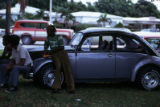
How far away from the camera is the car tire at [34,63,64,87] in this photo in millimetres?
7262

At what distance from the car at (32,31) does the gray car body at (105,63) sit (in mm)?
14701

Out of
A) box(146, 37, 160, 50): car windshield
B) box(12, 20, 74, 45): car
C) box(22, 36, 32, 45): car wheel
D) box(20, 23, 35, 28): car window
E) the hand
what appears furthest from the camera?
box(22, 36, 32, 45): car wheel

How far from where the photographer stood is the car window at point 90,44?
7449 millimetres

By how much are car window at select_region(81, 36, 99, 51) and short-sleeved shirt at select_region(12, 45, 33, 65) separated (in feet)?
4.37

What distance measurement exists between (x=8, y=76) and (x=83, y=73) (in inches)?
70.6

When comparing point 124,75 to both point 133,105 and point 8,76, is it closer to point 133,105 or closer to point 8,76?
point 133,105

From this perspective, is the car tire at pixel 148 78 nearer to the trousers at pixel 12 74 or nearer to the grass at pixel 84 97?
the grass at pixel 84 97

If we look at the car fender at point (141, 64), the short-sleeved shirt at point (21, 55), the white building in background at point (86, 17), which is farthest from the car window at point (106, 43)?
the white building in background at point (86, 17)

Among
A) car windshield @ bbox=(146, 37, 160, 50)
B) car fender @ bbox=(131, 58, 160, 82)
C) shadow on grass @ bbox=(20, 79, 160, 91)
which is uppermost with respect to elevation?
car windshield @ bbox=(146, 37, 160, 50)

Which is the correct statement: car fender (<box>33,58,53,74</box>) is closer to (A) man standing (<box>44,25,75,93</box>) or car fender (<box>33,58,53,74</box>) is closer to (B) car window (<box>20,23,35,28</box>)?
(A) man standing (<box>44,25,75,93</box>)

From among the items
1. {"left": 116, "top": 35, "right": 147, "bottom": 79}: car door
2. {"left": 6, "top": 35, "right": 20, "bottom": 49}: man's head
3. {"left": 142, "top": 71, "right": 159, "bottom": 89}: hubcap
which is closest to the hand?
{"left": 6, "top": 35, "right": 20, "bottom": 49}: man's head

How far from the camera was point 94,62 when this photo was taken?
7387 millimetres

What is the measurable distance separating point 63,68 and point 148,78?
7.04 ft

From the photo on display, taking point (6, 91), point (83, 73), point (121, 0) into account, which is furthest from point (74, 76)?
point (121, 0)
